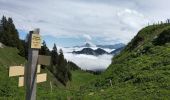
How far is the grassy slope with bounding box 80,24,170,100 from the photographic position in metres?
37.5

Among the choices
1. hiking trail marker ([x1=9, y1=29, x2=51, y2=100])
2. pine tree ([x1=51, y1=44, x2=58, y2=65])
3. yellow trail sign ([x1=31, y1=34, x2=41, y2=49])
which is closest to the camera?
hiking trail marker ([x1=9, y1=29, x2=51, y2=100])

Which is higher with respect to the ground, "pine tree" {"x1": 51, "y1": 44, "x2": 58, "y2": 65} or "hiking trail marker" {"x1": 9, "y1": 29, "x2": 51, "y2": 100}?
"pine tree" {"x1": 51, "y1": 44, "x2": 58, "y2": 65}

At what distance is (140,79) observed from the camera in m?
45.2

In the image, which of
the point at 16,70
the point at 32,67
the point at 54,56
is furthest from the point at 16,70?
the point at 54,56

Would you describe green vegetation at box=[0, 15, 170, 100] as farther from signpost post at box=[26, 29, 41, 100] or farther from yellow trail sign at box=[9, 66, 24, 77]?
yellow trail sign at box=[9, 66, 24, 77]

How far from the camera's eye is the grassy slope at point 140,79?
37469 millimetres

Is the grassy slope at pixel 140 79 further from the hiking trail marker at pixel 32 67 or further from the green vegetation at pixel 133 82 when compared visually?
the hiking trail marker at pixel 32 67

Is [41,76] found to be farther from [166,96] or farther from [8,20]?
[8,20]

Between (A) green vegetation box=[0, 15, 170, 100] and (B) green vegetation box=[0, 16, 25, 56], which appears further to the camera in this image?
(B) green vegetation box=[0, 16, 25, 56]

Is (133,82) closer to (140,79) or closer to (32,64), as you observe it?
(140,79)

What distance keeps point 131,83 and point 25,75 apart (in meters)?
31.0

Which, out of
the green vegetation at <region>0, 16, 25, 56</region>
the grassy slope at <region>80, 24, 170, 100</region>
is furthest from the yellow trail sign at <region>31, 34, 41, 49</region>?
the green vegetation at <region>0, 16, 25, 56</region>

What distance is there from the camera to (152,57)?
57.7m

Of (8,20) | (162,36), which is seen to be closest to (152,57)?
(162,36)
